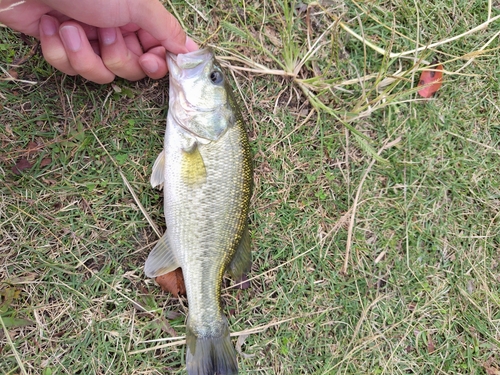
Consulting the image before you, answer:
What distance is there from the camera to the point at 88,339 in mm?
2453

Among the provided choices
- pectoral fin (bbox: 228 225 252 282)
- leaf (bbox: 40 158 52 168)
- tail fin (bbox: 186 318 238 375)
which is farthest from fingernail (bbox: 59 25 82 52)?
tail fin (bbox: 186 318 238 375)

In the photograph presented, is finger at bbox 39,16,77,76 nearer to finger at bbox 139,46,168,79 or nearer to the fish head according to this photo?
finger at bbox 139,46,168,79

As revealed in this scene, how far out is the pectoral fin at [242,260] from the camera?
243cm

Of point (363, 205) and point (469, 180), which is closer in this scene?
point (363, 205)

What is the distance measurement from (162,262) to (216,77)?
3.84 feet

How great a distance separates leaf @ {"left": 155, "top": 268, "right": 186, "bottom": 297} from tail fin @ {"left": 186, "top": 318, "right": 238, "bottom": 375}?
0.90 feet

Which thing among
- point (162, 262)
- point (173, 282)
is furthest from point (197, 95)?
point (173, 282)

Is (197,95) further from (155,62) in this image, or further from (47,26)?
(47,26)

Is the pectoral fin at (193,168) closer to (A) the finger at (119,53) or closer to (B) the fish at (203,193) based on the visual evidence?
(B) the fish at (203,193)

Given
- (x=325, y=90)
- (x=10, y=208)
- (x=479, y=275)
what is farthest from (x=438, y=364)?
(x=10, y=208)

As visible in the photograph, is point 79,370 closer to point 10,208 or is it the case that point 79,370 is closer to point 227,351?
point 227,351

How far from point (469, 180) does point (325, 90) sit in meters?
1.44

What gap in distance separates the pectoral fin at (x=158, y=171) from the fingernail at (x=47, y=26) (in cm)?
88

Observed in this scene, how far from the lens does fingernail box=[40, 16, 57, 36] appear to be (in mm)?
2066
